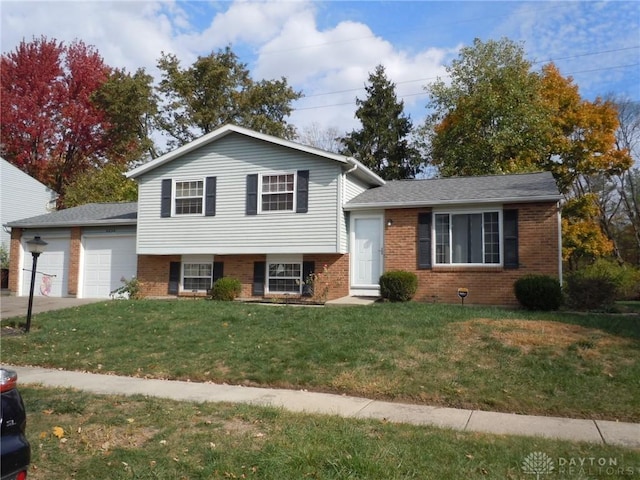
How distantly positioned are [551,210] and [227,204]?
9.77 meters

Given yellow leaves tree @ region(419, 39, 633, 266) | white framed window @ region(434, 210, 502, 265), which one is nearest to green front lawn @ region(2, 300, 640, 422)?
white framed window @ region(434, 210, 502, 265)

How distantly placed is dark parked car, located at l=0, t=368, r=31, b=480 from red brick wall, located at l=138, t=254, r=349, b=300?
12904 millimetres

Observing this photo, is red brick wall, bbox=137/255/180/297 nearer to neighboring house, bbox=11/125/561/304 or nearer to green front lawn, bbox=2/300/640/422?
neighboring house, bbox=11/125/561/304

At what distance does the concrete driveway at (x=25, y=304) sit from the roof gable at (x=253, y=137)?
4791mm

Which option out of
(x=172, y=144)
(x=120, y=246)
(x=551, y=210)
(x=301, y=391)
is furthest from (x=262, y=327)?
(x=172, y=144)

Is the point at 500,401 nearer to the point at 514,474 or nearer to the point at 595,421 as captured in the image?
the point at 595,421

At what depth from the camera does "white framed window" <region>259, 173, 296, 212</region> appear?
54.4ft

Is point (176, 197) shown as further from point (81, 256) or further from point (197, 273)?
point (81, 256)

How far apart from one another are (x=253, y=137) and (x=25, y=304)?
9.15 m

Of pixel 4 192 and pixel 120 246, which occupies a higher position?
pixel 4 192

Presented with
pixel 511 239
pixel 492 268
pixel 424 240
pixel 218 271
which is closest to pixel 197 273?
pixel 218 271

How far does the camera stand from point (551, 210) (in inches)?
551

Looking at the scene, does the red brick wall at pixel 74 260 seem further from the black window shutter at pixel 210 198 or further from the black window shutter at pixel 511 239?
the black window shutter at pixel 511 239

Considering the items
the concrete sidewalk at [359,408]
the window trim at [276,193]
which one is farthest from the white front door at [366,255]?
the concrete sidewalk at [359,408]
